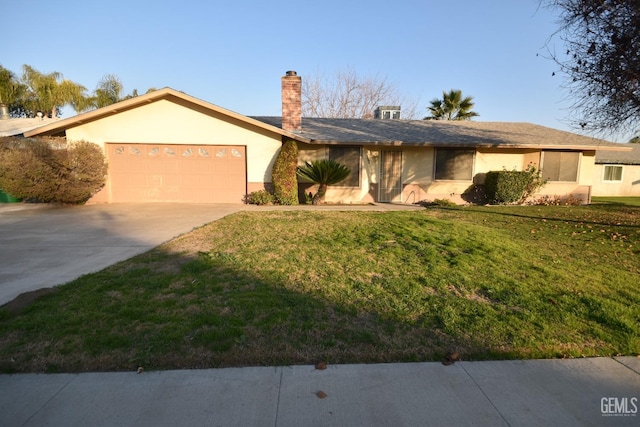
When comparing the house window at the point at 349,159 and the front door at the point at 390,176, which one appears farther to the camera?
the front door at the point at 390,176

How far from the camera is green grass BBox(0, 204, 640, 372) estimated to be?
3064mm

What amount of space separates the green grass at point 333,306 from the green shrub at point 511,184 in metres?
6.85

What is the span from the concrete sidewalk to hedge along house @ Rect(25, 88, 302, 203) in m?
10.9

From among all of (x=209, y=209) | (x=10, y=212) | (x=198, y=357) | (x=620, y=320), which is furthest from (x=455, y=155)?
(x=10, y=212)

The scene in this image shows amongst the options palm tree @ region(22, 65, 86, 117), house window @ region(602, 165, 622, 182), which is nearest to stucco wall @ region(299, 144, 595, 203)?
house window @ region(602, 165, 622, 182)

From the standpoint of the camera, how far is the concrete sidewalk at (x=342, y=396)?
231 centimetres

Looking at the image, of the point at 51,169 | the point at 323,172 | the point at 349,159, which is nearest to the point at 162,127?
the point at 51,169

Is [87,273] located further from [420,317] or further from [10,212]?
[10,212]

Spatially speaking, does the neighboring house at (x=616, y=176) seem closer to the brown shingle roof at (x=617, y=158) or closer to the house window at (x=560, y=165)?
the brown shingle roof at (x=617, y=158)

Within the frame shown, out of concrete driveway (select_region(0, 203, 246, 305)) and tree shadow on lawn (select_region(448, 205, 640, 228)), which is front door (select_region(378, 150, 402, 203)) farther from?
concrete driveway (select_region(0, 203, 246, 305))

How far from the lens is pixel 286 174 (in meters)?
12.6

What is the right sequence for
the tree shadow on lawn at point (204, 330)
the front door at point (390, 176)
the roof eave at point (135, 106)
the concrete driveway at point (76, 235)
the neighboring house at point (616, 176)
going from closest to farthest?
1. the tree shadow on lawn at point (204, 330)
2. the concrete driveway at point (76, 235)
3. the roof eave at point (135, 106)
4. the front door at point (390, 176)
5. the neighboring house at point (616, 176)

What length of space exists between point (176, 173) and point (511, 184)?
13.2 meters

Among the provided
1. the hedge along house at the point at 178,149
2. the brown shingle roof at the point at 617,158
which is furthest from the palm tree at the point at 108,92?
the brown shingle roof at the point at 617,158
